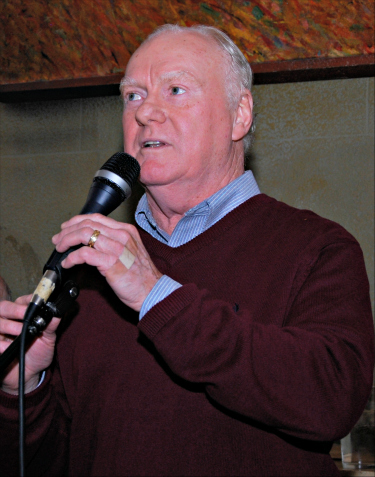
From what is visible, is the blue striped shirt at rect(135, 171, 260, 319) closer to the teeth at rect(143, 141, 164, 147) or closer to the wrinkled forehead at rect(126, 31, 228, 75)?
the teeth at rect(143, 141, 164, 147)

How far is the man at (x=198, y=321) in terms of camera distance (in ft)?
3.23

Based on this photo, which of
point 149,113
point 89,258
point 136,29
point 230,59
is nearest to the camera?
point 89,258

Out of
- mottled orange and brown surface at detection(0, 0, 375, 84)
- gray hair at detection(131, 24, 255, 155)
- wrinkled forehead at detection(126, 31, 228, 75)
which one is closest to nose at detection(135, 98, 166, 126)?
wrinkled forehead at detection(126, 31, 228, 75)

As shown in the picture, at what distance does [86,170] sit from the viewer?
3.23 m

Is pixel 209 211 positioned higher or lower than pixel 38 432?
higher

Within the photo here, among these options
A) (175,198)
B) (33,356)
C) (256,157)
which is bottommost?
(256,157)

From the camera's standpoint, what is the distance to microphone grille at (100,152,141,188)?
1.07 meters

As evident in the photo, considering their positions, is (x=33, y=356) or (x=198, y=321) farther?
(x=33, y=356)

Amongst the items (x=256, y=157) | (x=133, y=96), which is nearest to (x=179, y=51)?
(x=133, y=96)

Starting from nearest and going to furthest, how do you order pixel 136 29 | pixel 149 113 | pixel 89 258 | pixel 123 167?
pixel 89 258, pixel 123 167, pixel 149 113, pixel 136 29

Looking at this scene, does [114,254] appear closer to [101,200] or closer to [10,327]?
[101,200]

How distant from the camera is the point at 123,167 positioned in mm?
1098

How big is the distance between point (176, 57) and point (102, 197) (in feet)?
1.96

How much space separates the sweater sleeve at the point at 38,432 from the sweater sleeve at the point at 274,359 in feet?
1.62
